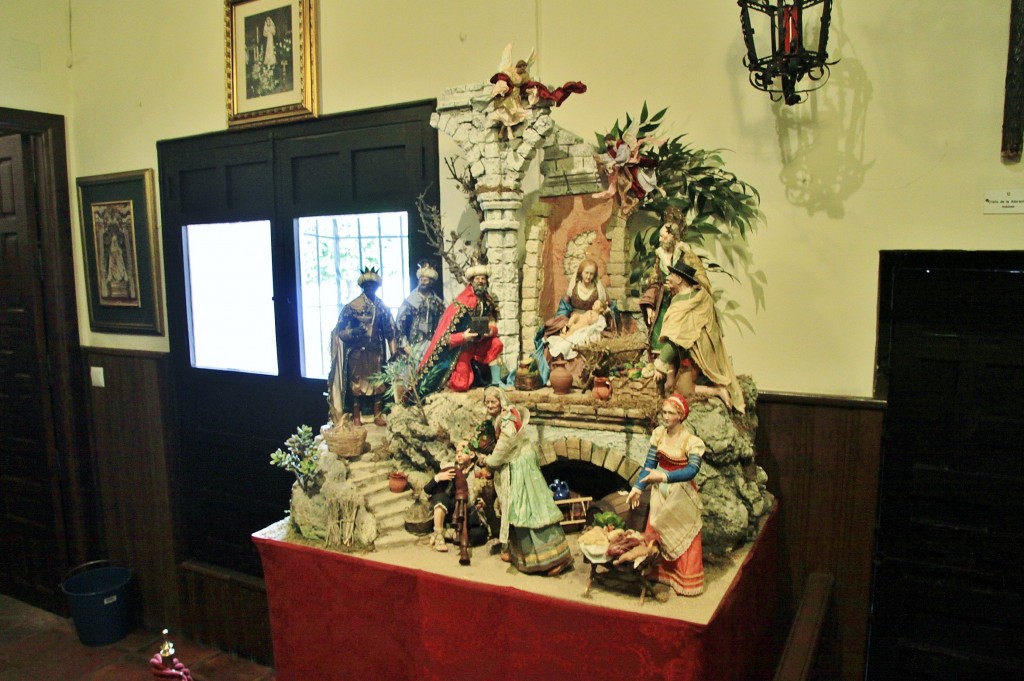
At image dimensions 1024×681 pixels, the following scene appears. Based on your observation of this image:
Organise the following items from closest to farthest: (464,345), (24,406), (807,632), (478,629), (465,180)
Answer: (478,629)
(807,632)
(464,345)
(465,180)
(24,406)

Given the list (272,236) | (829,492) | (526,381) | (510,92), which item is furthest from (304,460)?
(829,492)

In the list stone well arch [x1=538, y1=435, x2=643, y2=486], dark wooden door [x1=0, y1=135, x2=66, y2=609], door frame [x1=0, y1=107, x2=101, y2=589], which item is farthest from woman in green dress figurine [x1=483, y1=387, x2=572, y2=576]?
dark wooden door [x1=0, y1=135, x2=66, y2=609]

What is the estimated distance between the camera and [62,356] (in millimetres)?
5797

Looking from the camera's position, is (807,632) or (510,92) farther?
(510,92)

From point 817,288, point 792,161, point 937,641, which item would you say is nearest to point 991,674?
point 937,641

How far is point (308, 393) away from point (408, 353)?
1.48 metres

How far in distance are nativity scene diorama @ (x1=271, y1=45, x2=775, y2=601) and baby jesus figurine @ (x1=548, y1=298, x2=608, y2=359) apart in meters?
0.01

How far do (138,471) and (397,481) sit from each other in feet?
11.2

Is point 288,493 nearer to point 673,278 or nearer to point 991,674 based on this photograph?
point 673,278

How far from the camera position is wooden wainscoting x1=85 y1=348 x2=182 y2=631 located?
557cm

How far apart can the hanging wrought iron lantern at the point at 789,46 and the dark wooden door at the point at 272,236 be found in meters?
1.92

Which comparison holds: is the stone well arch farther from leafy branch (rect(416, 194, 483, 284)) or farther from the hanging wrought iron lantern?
the hanging wrought iron lantern

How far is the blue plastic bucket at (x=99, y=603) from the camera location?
211 inches

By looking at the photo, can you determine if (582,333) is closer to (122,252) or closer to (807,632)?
(807,632)
